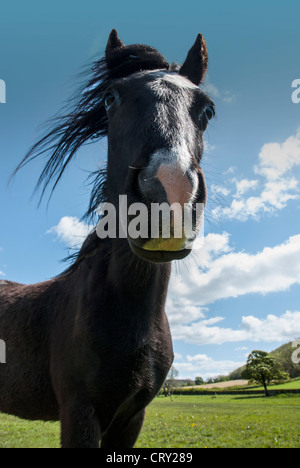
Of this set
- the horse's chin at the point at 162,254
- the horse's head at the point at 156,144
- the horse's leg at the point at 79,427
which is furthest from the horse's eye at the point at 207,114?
the horse's leg at the point at 79,427

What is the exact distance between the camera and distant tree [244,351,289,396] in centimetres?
7062

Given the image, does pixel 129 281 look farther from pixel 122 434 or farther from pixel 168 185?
pixel 122 434

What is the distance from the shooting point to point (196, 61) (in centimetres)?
367

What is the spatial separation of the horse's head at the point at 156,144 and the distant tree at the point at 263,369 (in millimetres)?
76930

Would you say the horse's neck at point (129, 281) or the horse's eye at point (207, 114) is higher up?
the horse's eye at point (207, 114)

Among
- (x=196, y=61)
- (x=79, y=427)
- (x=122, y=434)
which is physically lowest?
(x=122, y=434)

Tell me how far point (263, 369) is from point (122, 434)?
76593 millimetres

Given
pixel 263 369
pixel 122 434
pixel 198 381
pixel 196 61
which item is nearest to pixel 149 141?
pixel 196 61

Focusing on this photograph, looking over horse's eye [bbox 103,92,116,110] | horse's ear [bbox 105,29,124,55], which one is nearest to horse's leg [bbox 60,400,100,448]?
horse's eye [bbox 103,92,116,110]

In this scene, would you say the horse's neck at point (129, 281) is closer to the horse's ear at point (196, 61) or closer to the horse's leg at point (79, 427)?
the horse's leg at point (79, 427)

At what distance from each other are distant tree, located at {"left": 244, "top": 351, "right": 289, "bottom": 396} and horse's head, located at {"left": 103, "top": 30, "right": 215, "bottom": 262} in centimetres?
7693

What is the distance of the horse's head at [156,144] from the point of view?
1.94m

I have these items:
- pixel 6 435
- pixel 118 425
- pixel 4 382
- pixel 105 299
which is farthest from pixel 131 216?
pixel 6 435

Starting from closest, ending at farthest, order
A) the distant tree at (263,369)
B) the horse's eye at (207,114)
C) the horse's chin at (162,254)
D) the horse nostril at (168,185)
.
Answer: the horse nostril at (168,185), the horse's chin at (162,254), the horse's eye at (207,114), the distant tree at (263,369)
